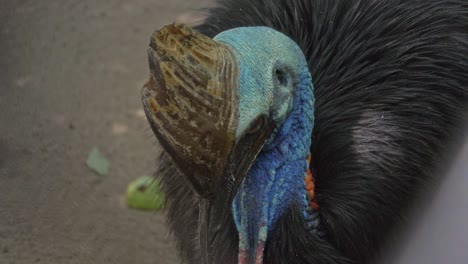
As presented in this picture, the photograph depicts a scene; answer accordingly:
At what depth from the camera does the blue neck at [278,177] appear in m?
1.33

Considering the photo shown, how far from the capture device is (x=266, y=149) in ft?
4.35

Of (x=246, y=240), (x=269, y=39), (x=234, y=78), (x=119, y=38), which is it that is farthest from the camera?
(x=119, y=38)

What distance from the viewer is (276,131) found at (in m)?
1.30

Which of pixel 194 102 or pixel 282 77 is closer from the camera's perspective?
pixel 194 102

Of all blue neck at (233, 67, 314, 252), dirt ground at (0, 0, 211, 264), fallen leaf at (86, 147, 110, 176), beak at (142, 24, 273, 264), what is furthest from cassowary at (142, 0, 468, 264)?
fallen leaf at (86, 147, 110, 176)

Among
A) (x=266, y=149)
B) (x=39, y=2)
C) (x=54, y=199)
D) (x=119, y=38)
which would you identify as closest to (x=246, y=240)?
(x=266, y=149)

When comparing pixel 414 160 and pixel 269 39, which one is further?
pixel 414 160

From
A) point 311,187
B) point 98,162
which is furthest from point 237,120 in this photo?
point 98,162

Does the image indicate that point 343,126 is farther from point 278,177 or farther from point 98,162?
point 98,162

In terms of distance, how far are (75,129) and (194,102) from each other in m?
1.63

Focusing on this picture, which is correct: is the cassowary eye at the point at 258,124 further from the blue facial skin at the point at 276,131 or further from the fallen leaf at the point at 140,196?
the fallen leaf at the point at 140,196

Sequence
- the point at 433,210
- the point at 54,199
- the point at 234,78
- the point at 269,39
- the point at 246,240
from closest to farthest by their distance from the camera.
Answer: the point at 433,210, the point at 234,78, the point at 269,39, the point at 246,240, the point at 54,199

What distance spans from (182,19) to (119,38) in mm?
279

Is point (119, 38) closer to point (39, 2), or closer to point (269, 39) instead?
point (39, 2)
